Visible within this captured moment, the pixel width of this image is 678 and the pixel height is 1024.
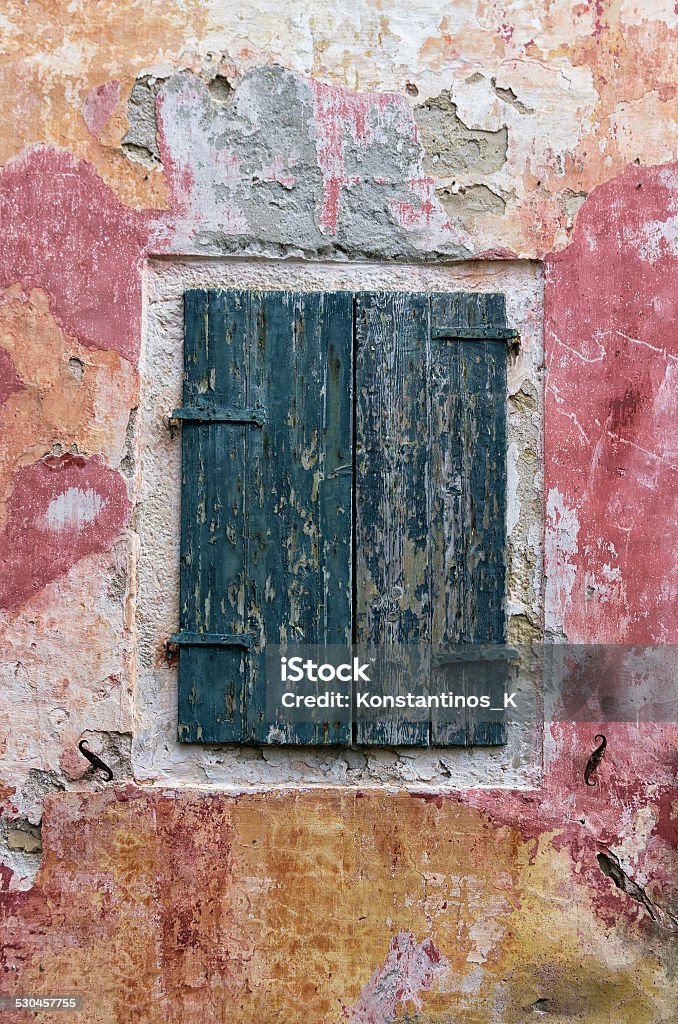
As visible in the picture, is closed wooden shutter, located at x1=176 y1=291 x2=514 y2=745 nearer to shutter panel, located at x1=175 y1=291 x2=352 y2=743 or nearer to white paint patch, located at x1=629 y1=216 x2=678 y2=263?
shutter panel, located at x1=175 y1=291 x2=352 y2=743

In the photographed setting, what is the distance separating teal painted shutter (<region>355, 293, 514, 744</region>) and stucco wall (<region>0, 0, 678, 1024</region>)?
100mm

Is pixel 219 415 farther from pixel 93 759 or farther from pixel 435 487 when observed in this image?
pixel 93 759

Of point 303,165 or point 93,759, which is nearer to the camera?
point 93,759

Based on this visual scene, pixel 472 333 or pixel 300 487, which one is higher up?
pixel 472 333

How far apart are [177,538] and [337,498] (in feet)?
1.54

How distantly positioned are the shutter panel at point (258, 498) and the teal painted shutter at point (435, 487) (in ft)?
0.24

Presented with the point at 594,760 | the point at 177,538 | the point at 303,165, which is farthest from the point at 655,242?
the point at 177,538

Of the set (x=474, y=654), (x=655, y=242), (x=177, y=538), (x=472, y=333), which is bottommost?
(x=474, y=654)

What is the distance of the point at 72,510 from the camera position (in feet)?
7.64

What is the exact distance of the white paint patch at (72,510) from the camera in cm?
233

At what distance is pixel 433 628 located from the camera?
2320 millimetres

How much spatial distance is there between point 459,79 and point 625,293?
78 centimetres

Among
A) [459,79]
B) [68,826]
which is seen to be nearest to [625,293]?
[459,79]

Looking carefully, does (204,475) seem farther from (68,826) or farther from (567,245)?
(567,245)
